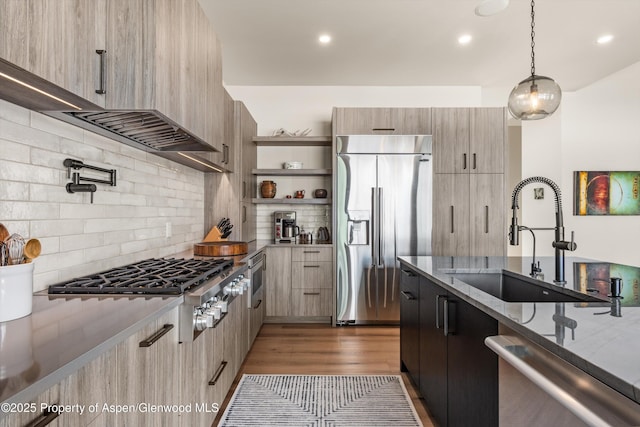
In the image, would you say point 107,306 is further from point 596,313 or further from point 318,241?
point 318,241

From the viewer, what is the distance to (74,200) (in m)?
1.61

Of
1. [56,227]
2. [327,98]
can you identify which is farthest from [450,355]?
[327,98]

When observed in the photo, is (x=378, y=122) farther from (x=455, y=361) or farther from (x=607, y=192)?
(x=607, y=192)

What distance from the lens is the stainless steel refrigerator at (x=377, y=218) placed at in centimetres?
382

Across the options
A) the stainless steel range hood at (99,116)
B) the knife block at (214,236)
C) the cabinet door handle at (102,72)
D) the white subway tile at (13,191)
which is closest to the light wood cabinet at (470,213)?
the knife block at (214,236)

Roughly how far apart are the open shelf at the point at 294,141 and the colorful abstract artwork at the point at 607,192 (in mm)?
3694

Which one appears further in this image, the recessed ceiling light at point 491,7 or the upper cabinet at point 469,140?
the upper cabinet at point 469,140

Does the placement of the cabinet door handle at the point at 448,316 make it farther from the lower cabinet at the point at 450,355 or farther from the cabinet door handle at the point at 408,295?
the cabinet door handle at the point at 408,295

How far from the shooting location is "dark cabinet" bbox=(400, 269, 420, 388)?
2.24m

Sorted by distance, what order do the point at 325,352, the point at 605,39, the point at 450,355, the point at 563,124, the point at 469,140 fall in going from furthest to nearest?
the point at 563,124, the point at 469,140, the point at 605,39, the point at 325,352, the point at 450,355

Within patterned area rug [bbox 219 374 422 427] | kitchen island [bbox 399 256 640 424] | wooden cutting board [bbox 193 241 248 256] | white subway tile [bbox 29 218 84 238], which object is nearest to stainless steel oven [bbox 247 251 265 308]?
wooden cutting board [bbox 193 241 248 256]

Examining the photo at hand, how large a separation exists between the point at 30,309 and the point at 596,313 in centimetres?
175

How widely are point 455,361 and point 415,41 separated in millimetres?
2983

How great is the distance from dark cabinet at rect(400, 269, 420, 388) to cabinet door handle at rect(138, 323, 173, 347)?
1499mm
